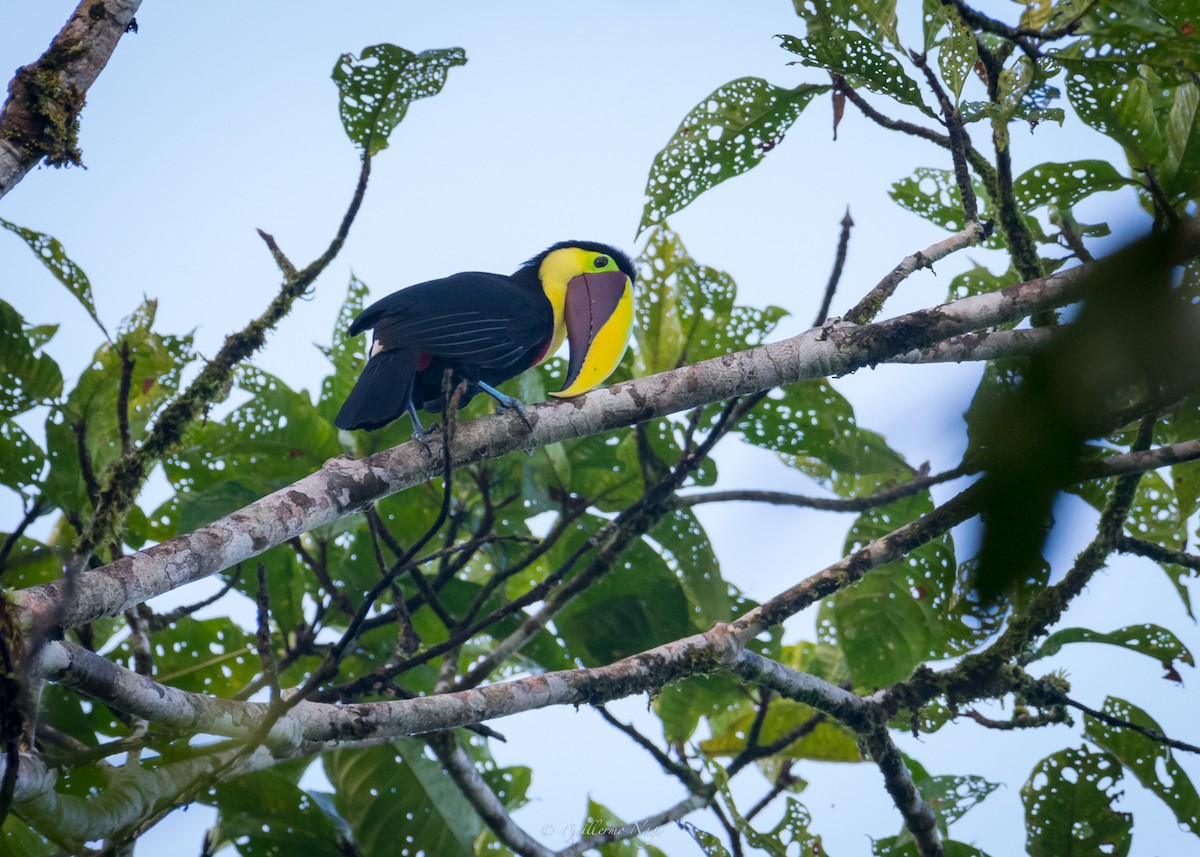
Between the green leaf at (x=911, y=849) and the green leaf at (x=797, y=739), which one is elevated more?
the green leaf at (x=797, y=739)

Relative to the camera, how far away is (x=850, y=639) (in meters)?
3.33

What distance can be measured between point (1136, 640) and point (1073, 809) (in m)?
0.57

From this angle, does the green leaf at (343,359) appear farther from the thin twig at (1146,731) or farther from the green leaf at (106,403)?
the thin twig at (1146,731)

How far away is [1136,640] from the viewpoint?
313 cm

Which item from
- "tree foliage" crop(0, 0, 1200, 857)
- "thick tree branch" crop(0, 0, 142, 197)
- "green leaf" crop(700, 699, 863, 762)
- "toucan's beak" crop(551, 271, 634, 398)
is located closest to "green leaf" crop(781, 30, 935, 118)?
"tree foliage" crop(0, 0, 1200, 857)

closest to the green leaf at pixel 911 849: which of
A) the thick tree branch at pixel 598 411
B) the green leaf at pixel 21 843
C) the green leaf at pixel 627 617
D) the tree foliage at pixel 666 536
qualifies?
the tree foliage at pixel 666 536

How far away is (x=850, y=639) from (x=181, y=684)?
216 cm

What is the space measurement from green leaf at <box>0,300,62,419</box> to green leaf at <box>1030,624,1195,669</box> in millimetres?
3178

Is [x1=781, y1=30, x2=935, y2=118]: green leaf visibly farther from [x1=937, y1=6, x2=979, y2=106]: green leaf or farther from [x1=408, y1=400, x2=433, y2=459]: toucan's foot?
[x1=408, y1=400, x2=433, y2=459]: toucan's foot

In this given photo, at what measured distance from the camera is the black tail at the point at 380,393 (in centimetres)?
305

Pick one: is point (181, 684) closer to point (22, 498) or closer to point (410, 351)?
point (22, 498)

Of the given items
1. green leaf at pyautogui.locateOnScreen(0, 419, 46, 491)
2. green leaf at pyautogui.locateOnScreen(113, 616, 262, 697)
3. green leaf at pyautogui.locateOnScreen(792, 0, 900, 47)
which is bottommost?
green leaf at pyautogui.locateOnScreen(113, 616, 262, 697)

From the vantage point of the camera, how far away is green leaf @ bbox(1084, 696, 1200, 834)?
9.54 ft

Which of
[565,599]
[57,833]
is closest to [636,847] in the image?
[565,599]
